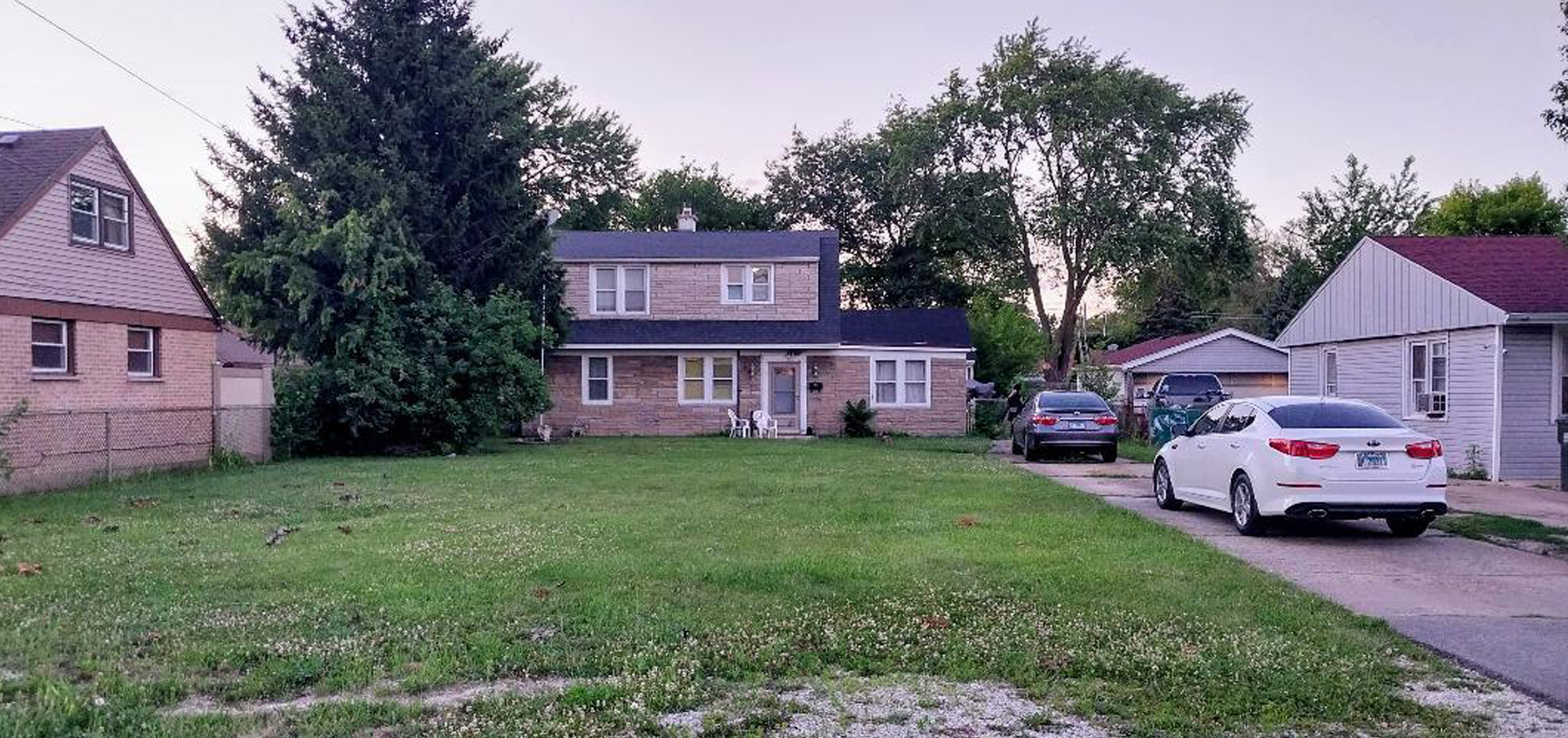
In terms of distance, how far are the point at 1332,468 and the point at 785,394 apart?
22542mm

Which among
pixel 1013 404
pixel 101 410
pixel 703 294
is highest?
pixel 703 294

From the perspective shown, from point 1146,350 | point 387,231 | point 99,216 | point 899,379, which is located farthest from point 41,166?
point 1146,350

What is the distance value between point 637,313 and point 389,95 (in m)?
10.2

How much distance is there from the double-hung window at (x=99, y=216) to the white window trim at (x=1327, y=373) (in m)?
23.4

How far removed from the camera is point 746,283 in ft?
109

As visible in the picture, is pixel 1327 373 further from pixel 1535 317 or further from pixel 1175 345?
pixel 1175 345

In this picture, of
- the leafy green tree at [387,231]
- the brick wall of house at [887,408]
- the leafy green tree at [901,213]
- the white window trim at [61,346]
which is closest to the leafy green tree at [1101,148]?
the leafy green tree at [901,213]

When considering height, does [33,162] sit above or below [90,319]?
above

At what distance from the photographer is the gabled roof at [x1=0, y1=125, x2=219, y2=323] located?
60.2ft

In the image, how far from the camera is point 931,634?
275 inches

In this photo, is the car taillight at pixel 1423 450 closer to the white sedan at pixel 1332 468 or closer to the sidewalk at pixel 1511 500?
the white sedan at pixel 1332 468

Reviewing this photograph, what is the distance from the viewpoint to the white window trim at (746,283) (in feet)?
109

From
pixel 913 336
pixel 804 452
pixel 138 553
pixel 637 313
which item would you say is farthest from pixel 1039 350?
pixel 138 553

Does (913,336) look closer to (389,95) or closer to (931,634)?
(389,95)
